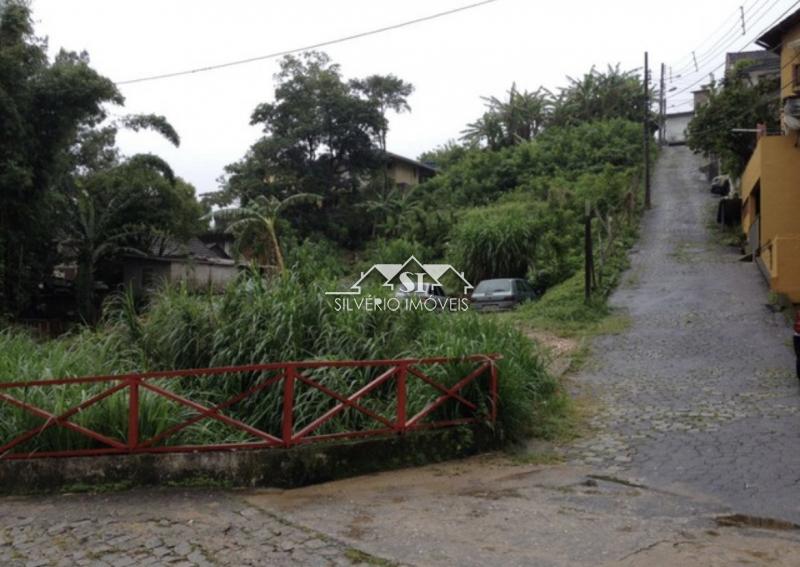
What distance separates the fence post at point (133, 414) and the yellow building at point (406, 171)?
1551 inches

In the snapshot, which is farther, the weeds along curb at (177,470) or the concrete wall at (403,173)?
the concrete wall at (403,173)

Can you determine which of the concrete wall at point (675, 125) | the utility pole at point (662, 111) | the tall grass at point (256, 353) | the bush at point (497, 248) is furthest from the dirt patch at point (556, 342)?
the concrete wall at point (675, 125)

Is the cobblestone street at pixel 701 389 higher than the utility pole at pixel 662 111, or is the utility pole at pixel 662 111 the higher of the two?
the utility pole at pixel 662 111

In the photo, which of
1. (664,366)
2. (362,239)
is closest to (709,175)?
(362,239)

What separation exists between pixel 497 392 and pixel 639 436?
1793 mm

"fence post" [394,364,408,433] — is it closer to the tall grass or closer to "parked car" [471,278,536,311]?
the tall grass

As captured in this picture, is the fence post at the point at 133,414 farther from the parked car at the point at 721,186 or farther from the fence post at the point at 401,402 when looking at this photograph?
the parked car at the point at 721,186

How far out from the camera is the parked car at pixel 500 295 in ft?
68.2

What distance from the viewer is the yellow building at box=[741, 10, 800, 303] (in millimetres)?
17234

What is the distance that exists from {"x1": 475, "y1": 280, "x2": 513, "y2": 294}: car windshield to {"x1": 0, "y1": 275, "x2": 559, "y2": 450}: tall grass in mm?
11536

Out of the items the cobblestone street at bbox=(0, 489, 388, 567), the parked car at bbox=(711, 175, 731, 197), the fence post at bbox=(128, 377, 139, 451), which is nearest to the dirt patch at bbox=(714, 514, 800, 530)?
the cobblestone street at bbox=(0, 489, 388, 567)

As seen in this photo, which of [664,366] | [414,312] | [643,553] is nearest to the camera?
[643,553]

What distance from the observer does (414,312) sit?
9.47 meters

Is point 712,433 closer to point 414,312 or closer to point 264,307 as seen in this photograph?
point 414,312
